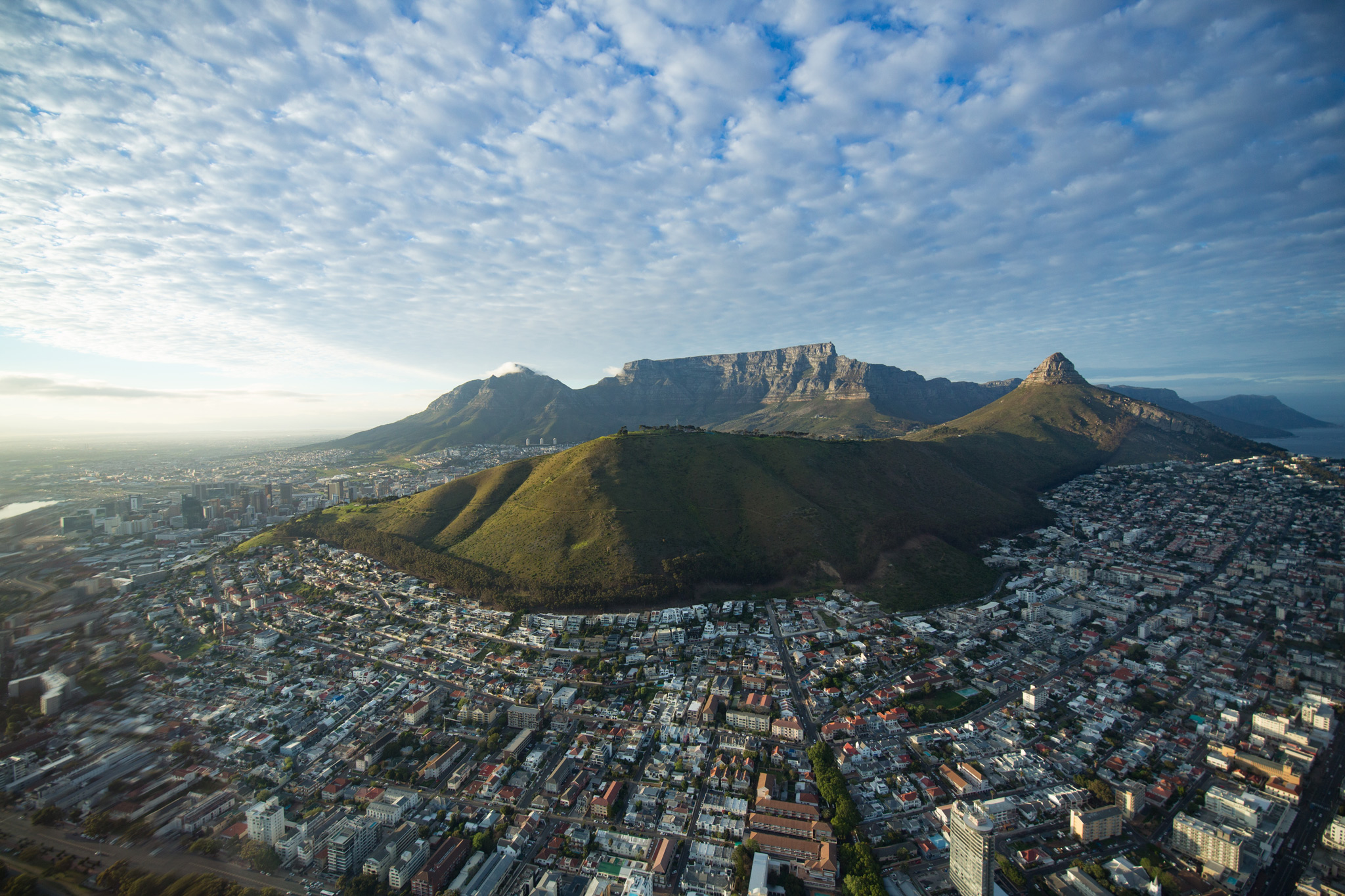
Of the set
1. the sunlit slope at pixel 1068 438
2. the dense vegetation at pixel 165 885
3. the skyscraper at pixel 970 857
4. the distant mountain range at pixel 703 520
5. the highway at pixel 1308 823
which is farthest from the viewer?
the sunlit slope at pixel 1068 438

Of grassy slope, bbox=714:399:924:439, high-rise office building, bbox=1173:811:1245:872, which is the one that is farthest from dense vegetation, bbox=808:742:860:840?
grassy slope, bbox=714:399:924:439

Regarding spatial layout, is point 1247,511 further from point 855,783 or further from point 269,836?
point 269,836

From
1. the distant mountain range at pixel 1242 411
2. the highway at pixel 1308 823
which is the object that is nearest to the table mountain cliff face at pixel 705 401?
the distant mountain range at pixel 1242 411

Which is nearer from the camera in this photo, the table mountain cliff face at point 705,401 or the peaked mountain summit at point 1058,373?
the peaked mountain summit at point 1058,373

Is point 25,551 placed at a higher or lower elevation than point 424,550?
higher

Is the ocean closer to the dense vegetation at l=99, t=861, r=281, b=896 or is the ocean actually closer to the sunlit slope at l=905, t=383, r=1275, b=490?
the sunlit slope at l=905, t=383, r=1275, b=490

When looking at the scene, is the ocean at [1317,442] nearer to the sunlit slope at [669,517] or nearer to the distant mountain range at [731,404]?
the distant mountain range at [731,404]

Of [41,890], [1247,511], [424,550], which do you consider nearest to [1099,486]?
[1247,511]
